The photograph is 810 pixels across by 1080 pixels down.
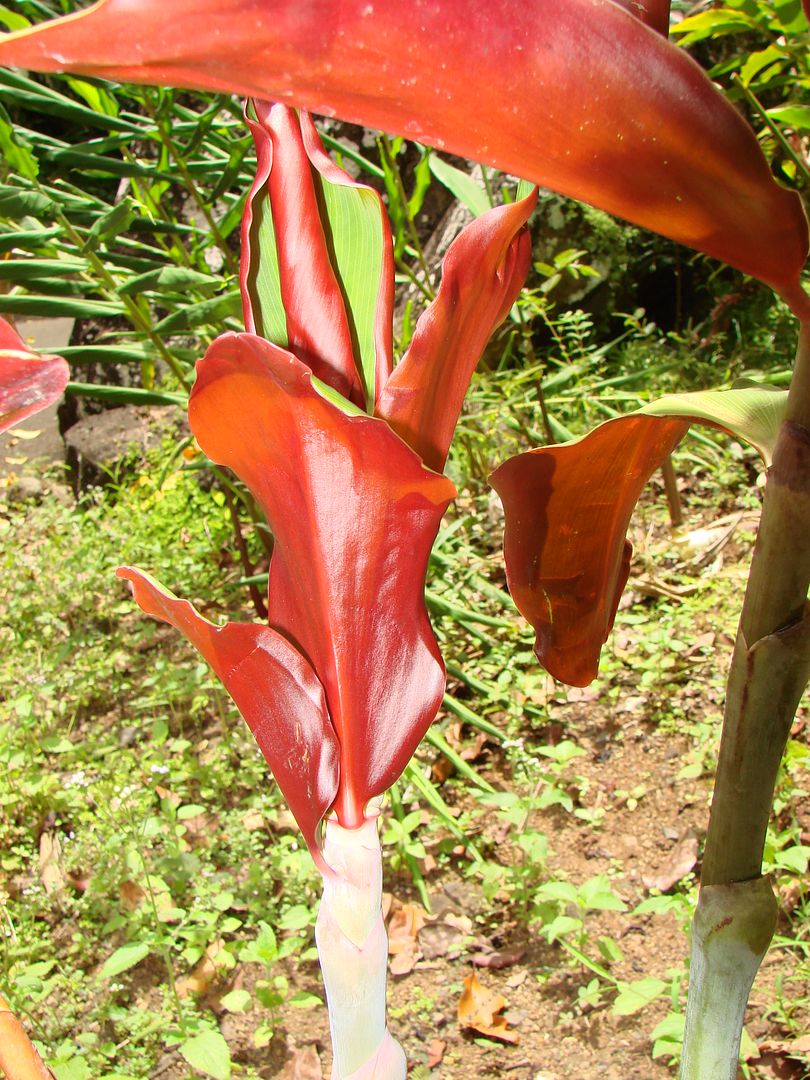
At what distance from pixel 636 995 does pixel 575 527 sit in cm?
76

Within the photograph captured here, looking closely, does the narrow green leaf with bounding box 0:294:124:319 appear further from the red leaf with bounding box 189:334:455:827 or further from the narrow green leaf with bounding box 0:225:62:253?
the red leaf with bounding box 189:334:455:827

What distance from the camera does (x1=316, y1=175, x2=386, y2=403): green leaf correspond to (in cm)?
39

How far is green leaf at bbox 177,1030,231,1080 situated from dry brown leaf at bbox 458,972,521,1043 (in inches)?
12.7

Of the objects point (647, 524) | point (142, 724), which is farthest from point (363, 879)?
point (647, 524)

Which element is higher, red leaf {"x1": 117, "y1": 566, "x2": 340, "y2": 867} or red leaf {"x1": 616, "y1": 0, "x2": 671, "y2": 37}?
red leaf {"x1": 616, "y1": 0, "x2": 671, "y2": 37}

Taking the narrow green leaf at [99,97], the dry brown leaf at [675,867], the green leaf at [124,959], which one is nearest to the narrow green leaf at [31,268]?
the narrow green leaf at [99,97]

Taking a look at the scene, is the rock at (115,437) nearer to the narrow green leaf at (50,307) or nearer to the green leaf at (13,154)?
the narrow green leaf at (50,307)

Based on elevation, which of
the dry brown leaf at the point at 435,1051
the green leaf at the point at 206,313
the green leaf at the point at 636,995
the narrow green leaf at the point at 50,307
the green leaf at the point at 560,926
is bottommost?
the dry brown leaf at the point at 435,1051

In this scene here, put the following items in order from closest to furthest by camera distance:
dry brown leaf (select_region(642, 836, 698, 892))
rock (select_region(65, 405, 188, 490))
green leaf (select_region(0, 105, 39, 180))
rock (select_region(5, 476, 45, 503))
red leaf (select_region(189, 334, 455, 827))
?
red leaf (select_region(189, 334, 455, 827))
green leaf (select_region(0, 105, 39, 180))
dry brown leaf (select_region(642, 836, 698, 892))
rock (select_region(65, 405, 188, 490))
rock (select_region(5, 476, 45, 503))

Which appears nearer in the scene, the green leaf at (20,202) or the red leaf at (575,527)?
the red leaf at (575,527)

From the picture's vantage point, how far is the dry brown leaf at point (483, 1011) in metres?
1.21

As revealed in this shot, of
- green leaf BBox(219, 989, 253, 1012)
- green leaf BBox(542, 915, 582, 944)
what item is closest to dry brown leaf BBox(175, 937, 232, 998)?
green leaf BBox(219, 989, 253, 1012)

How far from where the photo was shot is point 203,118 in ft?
4.41

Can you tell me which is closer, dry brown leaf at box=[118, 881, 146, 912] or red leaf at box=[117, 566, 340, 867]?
red leaf at box=[117, 566, 340, 867]
